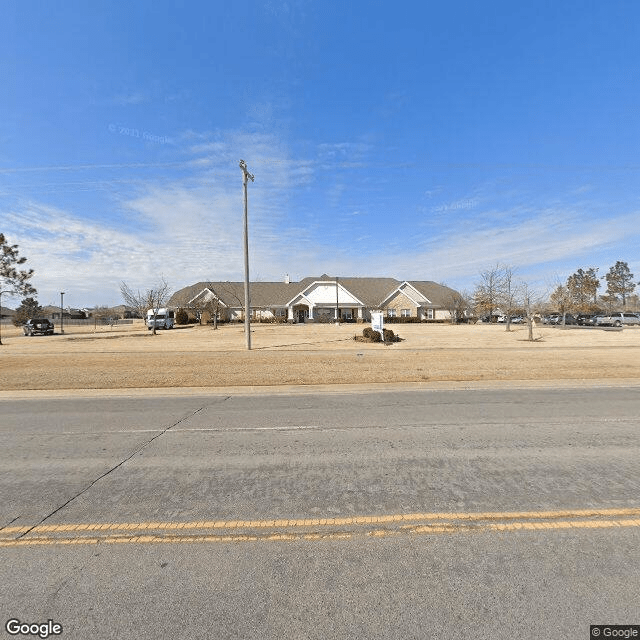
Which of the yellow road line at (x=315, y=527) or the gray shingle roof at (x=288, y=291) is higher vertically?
the gray shingle roof at (x=288, y=291)

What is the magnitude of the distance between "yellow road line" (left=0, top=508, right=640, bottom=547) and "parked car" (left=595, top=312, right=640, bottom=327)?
55924 millimetres

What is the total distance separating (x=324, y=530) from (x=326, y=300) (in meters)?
56.4

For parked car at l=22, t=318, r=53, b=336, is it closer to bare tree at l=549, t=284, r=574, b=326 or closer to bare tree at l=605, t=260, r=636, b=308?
bare tree at l=549, t=284, r=574, b=326

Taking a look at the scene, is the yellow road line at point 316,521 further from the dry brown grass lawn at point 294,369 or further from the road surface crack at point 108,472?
the dry brown grass lawn at point 294,369

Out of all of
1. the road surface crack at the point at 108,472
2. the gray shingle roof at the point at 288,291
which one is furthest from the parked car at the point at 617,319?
the road surface crack at the point at 108,472

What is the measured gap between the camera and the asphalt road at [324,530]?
2.30 meters

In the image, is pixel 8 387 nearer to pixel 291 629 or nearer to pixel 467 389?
pixel 291 629

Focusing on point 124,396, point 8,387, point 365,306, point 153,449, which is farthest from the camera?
point 365,306

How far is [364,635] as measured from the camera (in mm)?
2143

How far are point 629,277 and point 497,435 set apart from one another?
11417cm

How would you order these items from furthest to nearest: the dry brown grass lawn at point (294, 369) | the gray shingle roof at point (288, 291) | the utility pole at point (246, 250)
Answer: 1. the gray shingle roof at point (288, 291)
2. the utility pole at point (246, 250)
3. the dry brown grass lawn at point (294, 369)

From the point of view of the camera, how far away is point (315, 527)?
10.7 ft

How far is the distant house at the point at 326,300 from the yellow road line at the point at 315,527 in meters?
52.6

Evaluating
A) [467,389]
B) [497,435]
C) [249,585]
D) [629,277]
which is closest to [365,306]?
[467,389]
